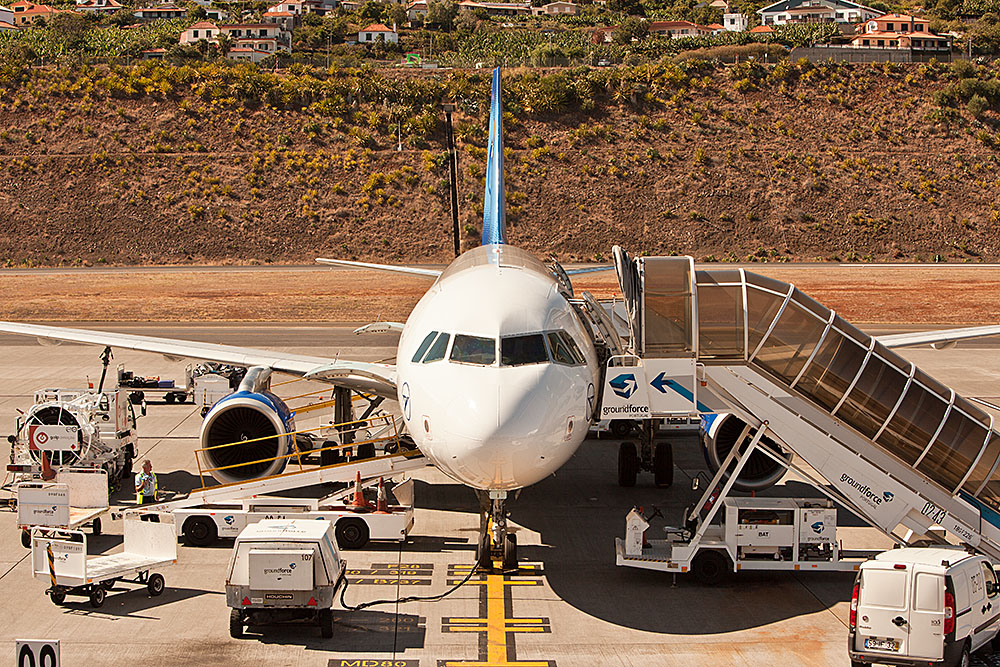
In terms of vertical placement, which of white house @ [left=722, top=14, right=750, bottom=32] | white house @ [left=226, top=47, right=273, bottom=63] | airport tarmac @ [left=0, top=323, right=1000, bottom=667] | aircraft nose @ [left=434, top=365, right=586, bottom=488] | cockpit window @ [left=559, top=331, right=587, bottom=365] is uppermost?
white house @ [left=722, top=14, right=750, bottom=32]

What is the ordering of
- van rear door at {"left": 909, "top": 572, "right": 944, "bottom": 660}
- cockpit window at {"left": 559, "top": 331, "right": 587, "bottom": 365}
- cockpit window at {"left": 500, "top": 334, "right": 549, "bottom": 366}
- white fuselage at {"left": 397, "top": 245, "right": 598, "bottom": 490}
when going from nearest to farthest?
van rear door at {"left": 909, "top": 572, "right": 944, "bottom": 660} → white fuselage at {"left": 397, "top": 245, "right": 598, "bottom": 490} → cockpit window at {"left": 500, "top": 334, "right": 549, "bottom": 366} → cockpit window at {"left": 559, "top": 331, "right": 587, "bottom": 365}

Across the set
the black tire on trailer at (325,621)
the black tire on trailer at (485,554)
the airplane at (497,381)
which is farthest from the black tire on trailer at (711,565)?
the black tire on trailer at (325,621)

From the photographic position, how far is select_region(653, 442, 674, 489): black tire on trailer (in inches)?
945

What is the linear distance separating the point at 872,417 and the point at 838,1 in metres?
190

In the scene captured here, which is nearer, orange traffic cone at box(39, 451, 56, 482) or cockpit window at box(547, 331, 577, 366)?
cockpit window at box(547, 331, 577, 366)

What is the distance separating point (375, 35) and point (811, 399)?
15109 centimetres

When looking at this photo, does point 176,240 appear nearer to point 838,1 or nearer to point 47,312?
point 47,312

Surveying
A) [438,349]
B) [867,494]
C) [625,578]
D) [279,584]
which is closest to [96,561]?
[279,584]

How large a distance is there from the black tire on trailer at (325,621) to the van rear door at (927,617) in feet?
24.6

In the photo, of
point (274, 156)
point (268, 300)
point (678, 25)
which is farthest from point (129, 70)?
point (678, 25)

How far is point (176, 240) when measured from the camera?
8594 centimetres

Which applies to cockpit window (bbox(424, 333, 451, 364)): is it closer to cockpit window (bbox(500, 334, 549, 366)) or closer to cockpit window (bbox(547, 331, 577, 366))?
cockpit window (bbox(500, 334, 549, 366))

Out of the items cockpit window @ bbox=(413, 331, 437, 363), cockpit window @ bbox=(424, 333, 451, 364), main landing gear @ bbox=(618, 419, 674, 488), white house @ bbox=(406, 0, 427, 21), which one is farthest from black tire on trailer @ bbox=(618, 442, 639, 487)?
white house @ bbox=(406, 0, 427, 21)

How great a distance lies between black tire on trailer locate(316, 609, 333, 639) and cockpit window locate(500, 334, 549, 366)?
419cm
